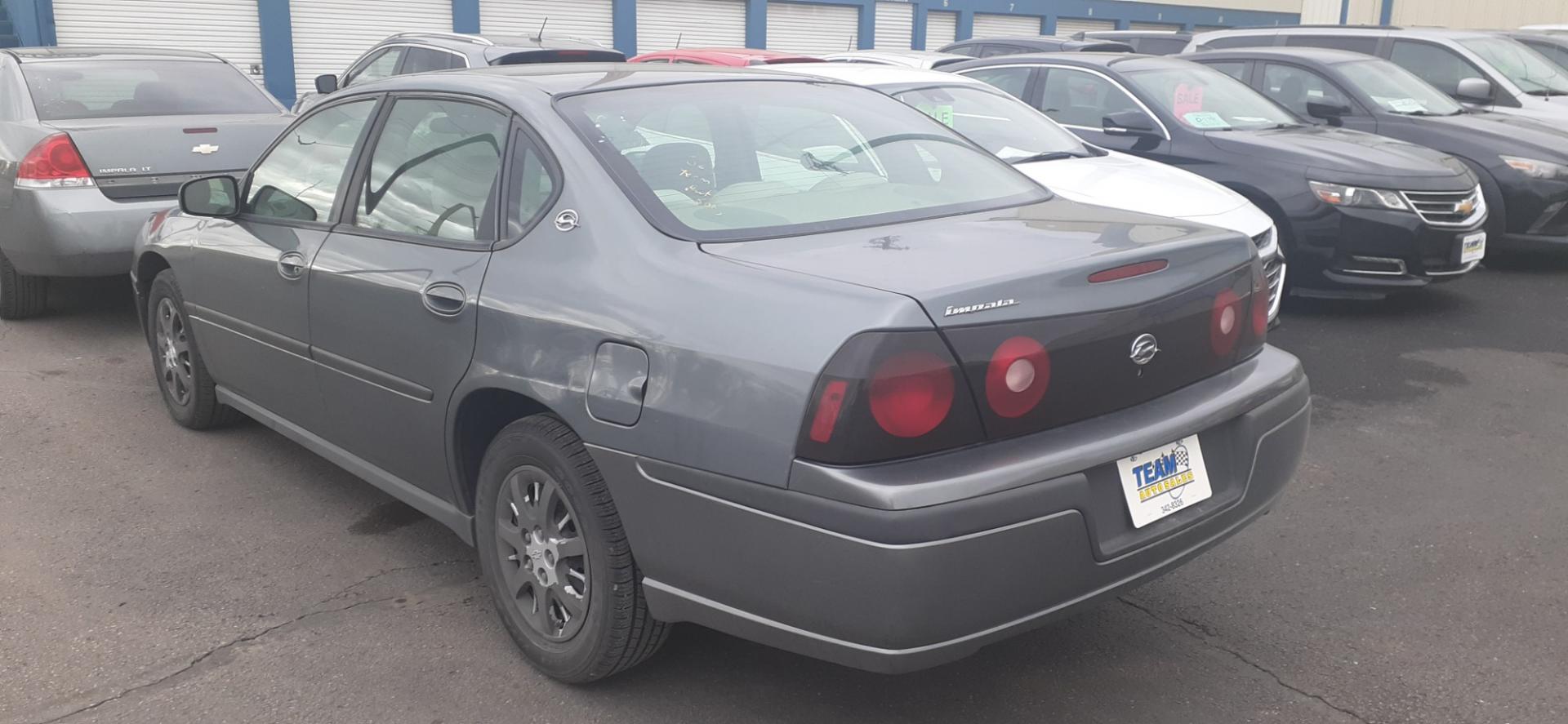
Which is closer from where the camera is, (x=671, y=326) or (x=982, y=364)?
(x=982, y=364)

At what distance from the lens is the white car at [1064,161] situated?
6.04 meters

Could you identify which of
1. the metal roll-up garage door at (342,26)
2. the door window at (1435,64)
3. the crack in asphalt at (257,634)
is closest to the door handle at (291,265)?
the crack in asphalt at (257,634)

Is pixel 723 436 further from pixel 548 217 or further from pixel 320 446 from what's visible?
pixel 320 446

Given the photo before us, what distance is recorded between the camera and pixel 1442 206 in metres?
7.08

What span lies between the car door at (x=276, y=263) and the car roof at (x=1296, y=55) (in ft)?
24.2

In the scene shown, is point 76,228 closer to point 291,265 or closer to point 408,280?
point 291,265

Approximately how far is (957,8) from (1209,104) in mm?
18335

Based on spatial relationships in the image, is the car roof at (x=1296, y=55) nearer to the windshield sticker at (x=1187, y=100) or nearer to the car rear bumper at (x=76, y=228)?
the windshield sticker at (x=1187, y=100)

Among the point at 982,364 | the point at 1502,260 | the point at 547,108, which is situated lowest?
the point at 1502,260

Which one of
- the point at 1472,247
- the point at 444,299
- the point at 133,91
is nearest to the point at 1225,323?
the point at 444,299

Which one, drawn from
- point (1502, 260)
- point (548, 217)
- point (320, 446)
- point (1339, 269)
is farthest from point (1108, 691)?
point (1502, 260)

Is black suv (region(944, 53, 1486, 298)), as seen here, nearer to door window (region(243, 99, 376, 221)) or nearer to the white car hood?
the white car hood

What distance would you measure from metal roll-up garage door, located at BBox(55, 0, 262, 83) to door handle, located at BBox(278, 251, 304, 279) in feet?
42.1

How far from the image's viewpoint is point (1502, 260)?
31.3 feet
